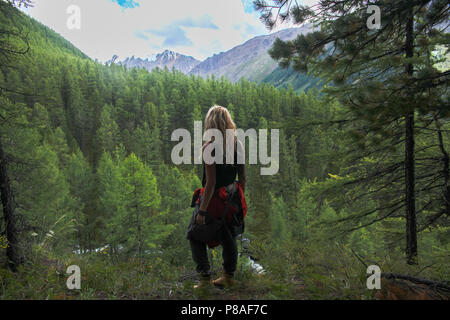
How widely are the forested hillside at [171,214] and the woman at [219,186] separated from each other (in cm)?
27

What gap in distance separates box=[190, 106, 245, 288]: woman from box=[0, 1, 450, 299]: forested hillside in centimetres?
27

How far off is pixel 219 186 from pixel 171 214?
2316 cm

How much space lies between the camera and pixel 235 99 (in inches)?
2842

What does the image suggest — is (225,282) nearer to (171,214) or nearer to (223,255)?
(223,255)

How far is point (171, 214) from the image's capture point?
24.9 meters

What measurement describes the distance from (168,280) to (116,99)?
77.1 meters

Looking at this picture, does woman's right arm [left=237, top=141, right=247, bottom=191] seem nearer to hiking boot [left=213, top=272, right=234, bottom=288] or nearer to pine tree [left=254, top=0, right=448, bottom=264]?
hiking boot [left=213, top=272, right=234, bottom=288]

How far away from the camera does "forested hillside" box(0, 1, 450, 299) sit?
3426 mm
